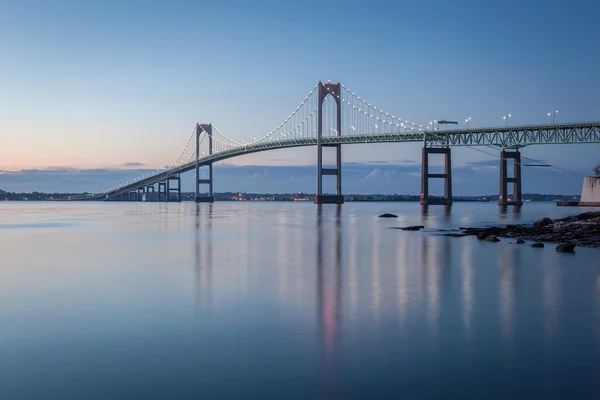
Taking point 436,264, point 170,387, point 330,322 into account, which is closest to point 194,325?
point 330,322

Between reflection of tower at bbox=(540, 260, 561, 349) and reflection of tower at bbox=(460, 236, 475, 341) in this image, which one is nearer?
reflection of tower at bbox=(540, 260, 561, 349)

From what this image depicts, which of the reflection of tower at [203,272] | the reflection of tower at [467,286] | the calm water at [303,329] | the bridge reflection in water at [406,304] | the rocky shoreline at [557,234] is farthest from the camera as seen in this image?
the rocky shoreline at [557,234]

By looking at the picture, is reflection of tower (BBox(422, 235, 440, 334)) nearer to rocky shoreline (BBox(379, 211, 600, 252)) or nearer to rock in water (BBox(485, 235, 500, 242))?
rock in water (BBox(485, 235, 500, 242))

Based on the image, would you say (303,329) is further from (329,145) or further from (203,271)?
(329,145)

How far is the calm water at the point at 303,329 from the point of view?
221 inches

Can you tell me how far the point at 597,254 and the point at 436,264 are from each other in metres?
4.60

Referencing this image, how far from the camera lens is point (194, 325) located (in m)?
8.24

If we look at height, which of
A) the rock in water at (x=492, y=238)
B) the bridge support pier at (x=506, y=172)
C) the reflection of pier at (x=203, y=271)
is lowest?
the reflection of pier at (x=203, y=271)

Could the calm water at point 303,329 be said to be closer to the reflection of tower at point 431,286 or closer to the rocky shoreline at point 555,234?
the reflection of tower at point 431,286

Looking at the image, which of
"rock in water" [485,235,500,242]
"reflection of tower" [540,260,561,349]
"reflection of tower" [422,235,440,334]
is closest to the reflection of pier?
"reflection of tower" [422,235,440,334]

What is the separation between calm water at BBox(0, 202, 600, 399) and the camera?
560cm

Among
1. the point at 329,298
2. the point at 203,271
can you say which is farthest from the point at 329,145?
the point at 329,298

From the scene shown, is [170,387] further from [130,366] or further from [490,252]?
[490,252]

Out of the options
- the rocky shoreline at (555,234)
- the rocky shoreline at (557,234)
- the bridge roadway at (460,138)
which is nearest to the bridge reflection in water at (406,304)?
the rocky shoreline at (555,234)
